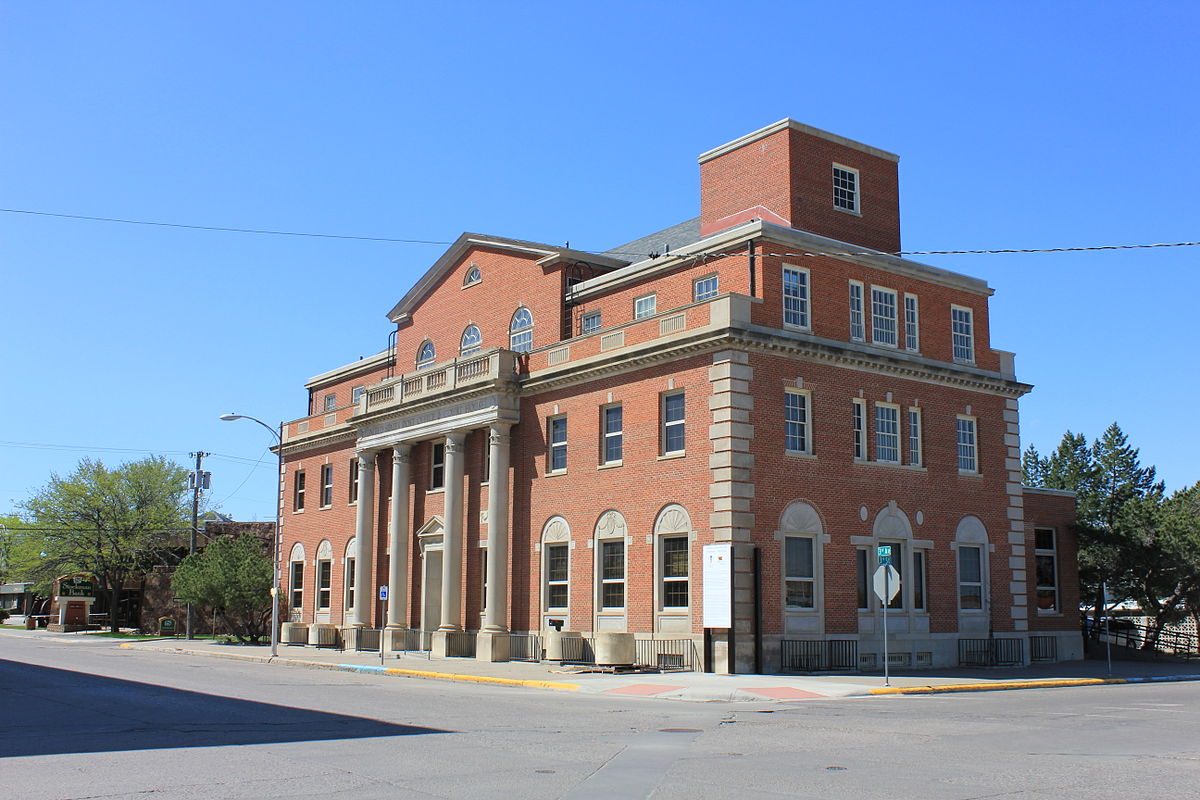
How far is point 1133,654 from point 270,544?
45.6 m

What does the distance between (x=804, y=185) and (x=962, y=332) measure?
7456 millimetres

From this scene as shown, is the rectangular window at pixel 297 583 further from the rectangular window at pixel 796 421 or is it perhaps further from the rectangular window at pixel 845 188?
the rectangular window at pixel 845 188

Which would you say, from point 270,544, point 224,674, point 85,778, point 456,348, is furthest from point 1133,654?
point 270,544

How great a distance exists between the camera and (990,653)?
34.8 meters

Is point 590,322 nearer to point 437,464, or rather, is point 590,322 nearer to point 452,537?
point 452,537

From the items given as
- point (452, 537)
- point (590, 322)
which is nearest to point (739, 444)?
point (590, 322)

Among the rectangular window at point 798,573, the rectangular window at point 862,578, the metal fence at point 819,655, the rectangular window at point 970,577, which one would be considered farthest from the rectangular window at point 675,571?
the rectangular window at point 970,577

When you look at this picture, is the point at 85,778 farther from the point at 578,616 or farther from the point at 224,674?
the point at 578,616

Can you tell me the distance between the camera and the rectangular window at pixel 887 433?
33719 millimetres

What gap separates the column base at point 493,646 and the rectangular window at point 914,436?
46.7 ft

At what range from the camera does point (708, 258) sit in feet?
112

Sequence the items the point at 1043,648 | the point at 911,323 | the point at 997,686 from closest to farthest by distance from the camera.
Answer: the point at 997,686
the point at 911,323
the point at 1043,648

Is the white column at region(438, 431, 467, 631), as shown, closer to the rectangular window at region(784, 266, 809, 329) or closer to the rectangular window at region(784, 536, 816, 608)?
the rectangular window at region(784, 536, 816, 608)

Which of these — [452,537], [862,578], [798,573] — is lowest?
[862,578]
